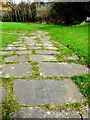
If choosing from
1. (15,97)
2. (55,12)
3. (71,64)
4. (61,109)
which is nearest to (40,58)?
(71,64)

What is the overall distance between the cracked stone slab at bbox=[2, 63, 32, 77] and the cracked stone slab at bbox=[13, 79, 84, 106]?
365 millimetres

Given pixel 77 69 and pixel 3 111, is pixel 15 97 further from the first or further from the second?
pixel 77 69

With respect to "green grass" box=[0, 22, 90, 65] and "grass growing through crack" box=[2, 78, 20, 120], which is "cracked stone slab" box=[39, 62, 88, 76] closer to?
"green grass" box=[0, 22, 90, 65]

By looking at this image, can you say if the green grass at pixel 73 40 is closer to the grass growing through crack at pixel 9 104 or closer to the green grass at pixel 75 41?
the green grass at pixel 75 41

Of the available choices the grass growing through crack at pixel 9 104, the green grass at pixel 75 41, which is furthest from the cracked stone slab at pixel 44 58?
the grass growing through crack at pixel 9 104

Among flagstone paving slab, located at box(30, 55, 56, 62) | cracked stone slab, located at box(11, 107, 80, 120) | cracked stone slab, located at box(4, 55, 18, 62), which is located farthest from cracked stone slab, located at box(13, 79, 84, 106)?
flagstone paving slab, located at box(30, 55, 56, 62)

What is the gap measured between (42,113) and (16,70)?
1857 mm

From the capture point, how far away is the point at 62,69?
4363 mm

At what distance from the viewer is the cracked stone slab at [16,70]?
3.99m

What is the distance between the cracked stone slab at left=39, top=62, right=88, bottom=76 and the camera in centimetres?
408

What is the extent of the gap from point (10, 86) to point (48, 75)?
86cm

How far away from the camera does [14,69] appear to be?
4.35 meters

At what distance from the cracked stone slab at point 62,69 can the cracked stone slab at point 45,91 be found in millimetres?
440

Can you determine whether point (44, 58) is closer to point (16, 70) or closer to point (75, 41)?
point (16, 70)
